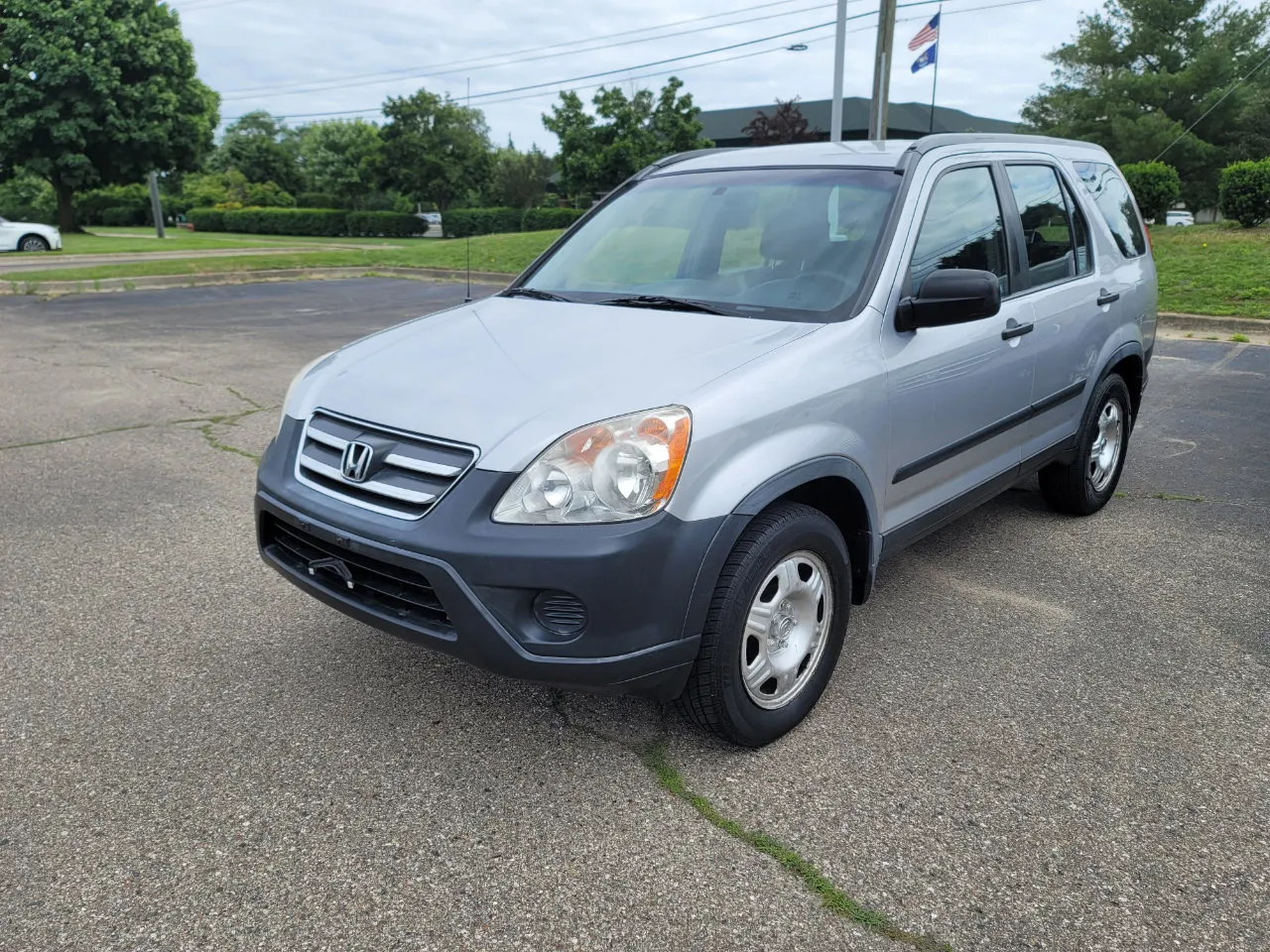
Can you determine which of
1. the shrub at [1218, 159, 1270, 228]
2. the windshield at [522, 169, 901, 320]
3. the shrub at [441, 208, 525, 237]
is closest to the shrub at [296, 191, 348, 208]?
the shrub at [441, 208, 525, 237]

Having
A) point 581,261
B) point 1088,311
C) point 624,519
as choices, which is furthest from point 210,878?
point 1088,311

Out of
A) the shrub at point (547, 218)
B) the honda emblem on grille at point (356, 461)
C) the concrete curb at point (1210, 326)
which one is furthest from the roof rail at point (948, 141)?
the shrub at point (547, 218)

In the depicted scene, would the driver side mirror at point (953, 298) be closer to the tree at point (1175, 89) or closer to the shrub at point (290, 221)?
the tree at point (1175, 89)

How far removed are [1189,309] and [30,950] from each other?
13.3 metres

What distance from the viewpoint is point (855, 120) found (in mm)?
55406

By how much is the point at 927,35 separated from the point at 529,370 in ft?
59.6

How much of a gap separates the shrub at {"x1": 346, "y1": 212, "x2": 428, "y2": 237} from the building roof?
20.0 metres

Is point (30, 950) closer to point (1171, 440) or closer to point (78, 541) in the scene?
point (78, 541)

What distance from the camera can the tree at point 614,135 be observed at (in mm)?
42438

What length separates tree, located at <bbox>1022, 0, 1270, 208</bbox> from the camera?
38.8 m

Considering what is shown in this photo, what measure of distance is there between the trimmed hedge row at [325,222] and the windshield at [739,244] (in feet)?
146

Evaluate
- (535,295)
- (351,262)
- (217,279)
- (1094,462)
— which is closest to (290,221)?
(351,262)

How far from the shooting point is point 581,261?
4137 mm

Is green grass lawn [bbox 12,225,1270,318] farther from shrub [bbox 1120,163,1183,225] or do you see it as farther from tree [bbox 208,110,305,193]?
tree [bbox 208,110,305,193]
